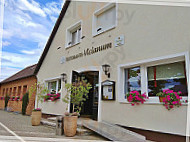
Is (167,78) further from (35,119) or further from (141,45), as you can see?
(35,119)

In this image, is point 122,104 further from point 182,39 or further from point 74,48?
point 74,48

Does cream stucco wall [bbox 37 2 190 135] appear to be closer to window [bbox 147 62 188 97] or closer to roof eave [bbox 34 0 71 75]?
window [bbox 147 62 188 97]

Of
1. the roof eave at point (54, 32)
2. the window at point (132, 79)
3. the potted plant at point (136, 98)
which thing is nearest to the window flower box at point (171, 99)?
the potted plant at point (136, 98)

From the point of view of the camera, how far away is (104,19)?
275 inches

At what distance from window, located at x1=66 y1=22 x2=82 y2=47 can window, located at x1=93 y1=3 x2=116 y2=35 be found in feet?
4.25

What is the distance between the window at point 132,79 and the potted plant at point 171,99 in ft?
3.58

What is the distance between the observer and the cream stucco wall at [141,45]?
4191 mm

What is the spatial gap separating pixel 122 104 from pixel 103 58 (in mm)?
1928

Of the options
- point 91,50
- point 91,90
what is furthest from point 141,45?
point 91,90

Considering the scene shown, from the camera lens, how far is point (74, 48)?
8.13 m

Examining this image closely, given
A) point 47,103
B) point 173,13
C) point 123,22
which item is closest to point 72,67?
point 47,103

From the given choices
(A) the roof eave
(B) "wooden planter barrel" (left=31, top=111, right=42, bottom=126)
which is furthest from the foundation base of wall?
(A) the roof eave

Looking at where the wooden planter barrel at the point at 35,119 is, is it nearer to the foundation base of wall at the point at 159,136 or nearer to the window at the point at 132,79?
the window at the point at 132,79

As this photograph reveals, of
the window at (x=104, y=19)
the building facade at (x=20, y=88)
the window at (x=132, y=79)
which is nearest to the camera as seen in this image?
the window at (x=132, y=79)
